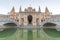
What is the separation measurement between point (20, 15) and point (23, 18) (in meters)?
0.83

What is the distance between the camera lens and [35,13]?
91.1ft

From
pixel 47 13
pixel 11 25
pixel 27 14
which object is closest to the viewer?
pixel 27 14

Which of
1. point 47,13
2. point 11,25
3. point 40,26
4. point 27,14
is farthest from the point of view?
point 47,13

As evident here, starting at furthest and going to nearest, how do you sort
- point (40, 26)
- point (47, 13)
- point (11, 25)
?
point (47, 13), point (11, 25), point (40, 26)

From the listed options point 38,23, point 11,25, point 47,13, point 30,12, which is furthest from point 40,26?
point 47,13

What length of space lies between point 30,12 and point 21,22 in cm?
262

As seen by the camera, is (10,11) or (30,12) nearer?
(30,12)

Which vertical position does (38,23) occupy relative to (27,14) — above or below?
below

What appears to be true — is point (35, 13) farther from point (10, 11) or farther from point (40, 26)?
point (10, 11)

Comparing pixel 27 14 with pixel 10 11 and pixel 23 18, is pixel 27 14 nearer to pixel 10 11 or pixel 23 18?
pixel 23 18

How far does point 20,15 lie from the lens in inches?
1092

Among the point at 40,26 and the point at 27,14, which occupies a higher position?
the point at 27,14

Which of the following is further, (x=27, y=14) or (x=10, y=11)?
(x=10, y=11)

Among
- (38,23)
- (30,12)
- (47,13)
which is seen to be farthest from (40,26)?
(47,13)
